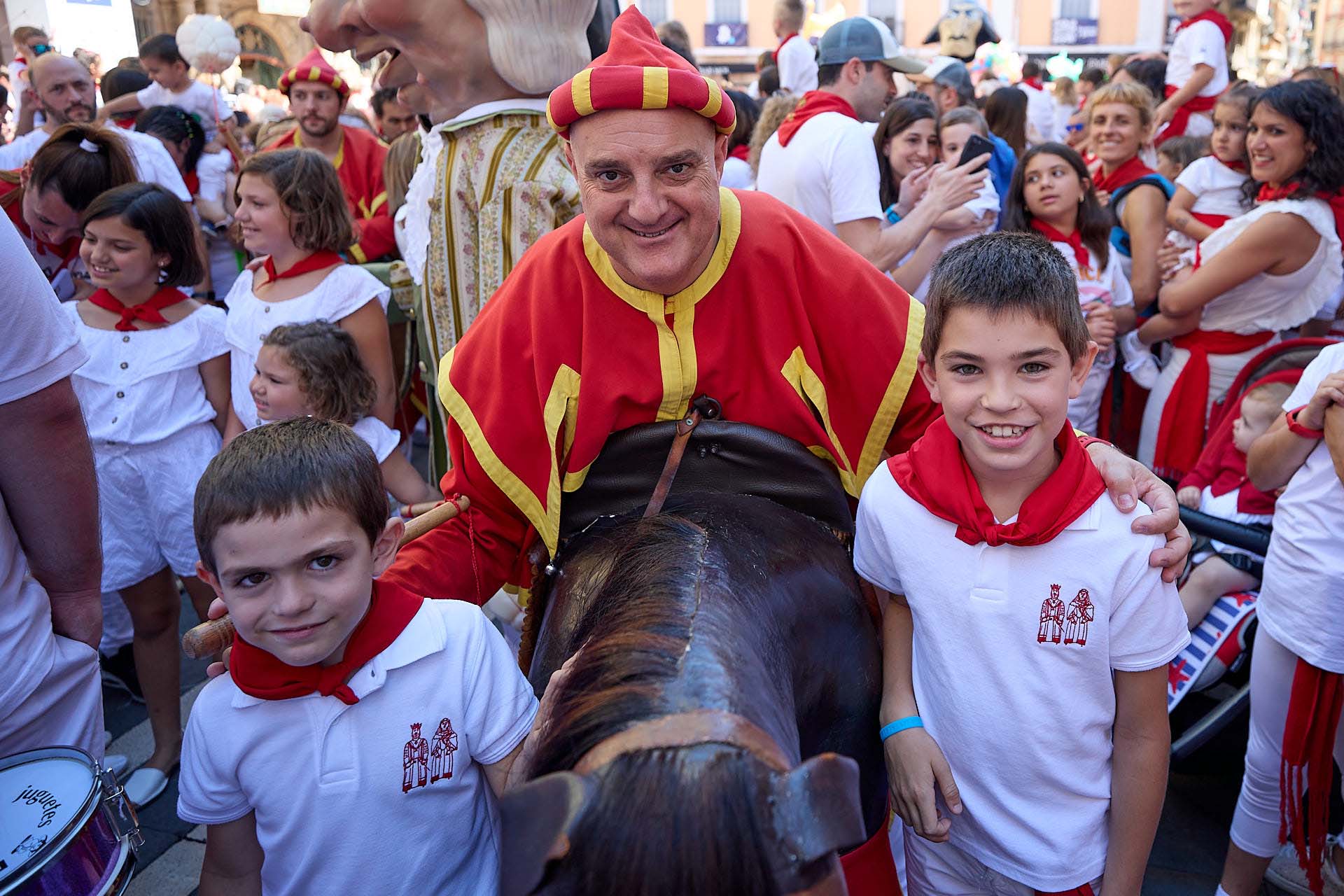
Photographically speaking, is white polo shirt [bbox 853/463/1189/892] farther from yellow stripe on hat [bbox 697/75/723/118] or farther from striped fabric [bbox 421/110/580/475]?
striped fabric [bbox 421/110/580/475]

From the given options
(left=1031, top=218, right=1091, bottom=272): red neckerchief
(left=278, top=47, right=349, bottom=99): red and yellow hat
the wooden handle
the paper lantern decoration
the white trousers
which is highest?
the paper lantern decoration

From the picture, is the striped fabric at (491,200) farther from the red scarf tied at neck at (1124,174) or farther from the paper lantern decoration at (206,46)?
the paper lantern decoration at (206,46)

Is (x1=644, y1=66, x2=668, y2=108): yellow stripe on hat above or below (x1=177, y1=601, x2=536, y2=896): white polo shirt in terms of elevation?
above

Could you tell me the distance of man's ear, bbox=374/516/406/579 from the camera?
5.48 feet

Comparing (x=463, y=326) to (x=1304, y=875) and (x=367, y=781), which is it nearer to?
(x=367, y=781)

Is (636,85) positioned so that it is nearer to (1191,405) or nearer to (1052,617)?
(1052,617)

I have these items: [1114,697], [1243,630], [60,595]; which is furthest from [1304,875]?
[60,595]

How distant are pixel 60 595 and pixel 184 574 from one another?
1442mm

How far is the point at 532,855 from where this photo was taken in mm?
1003

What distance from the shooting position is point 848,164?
12.5 ft

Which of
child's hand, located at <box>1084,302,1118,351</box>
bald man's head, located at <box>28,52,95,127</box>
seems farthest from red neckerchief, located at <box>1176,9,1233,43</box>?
bald man's head, located at <box>28,52,95,127</box>

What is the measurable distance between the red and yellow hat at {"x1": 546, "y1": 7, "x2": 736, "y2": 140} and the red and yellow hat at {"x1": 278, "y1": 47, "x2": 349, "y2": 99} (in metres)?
3.91

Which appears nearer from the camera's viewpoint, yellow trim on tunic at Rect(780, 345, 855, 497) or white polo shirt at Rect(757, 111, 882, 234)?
yellow trim on tunic at Rect(780, 345, 855, 497)

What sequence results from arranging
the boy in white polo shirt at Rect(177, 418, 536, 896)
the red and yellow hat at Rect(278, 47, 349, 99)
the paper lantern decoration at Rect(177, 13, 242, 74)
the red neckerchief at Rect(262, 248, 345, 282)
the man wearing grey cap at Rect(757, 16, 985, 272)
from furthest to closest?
the paper lantern decoration at Rect(177, 13, 242, 74) → the red and yellow hat at Rect(278, 47, 349, 99) → the man wearing grey cap at Rect(757, 16, 985, 272) → the red neckerchief at Rect(262, 248, 345, 282) → the boy in white polo shirt at Rect(177, 418, 536, 896)
